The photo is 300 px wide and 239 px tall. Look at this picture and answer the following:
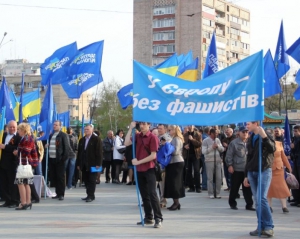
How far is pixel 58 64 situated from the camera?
21438 mm

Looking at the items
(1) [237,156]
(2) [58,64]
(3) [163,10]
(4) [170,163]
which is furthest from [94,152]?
(3) [163,10]

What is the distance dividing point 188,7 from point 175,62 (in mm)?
66850

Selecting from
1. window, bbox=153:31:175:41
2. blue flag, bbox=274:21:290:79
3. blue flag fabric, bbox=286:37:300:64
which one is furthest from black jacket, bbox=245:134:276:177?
window, bbox=153:31:175:41

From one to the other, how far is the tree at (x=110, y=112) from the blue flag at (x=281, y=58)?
71646 millimetres

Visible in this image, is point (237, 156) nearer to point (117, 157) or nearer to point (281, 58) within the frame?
point (281, 58)

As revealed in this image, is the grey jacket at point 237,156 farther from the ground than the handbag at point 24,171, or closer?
farther from the ground

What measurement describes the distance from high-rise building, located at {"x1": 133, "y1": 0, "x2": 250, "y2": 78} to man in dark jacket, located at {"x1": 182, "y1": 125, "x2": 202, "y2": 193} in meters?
67.6

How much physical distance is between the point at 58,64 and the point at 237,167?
9546mm

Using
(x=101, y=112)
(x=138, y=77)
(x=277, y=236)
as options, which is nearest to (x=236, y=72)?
(x=138, y=77)

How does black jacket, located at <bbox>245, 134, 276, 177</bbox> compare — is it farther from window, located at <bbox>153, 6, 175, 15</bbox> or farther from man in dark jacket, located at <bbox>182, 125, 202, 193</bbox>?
window, located at <bbox>153, 6, 175, 15</bbox>

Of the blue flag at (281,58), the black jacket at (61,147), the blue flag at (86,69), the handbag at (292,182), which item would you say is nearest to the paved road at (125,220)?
the handbag at (292,182)

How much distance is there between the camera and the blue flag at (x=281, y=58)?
20297 mm

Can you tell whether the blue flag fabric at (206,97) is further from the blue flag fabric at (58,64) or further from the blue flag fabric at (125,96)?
the blue flag fabric at (125,96)

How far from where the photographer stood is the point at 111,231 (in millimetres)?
10438
